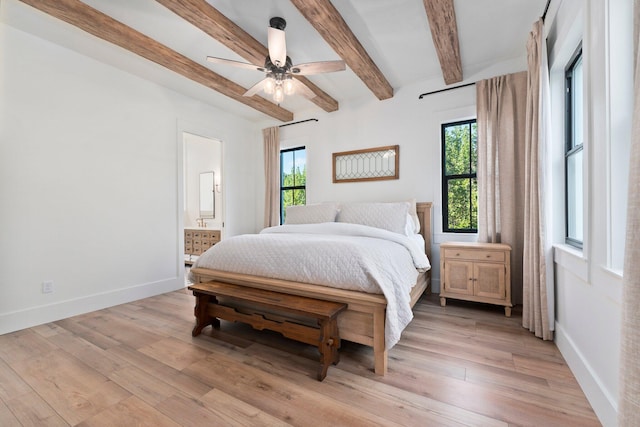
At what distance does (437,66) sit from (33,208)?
4.38 meters

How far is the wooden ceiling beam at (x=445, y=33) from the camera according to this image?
2.05 m

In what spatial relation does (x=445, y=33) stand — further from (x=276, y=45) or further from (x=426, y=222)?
(x=426, y=222)

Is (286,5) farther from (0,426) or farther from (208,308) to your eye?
(0,426)

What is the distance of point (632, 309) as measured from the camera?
0.64m

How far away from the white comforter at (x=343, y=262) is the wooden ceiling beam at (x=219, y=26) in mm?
1758

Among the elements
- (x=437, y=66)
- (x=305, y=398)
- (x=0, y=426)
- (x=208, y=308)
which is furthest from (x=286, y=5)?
(x=0, y=426)

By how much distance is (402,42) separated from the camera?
274 centimetres

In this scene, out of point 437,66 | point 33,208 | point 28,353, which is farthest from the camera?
point 437,66

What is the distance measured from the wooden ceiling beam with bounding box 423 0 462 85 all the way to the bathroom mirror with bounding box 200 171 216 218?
4831 mm

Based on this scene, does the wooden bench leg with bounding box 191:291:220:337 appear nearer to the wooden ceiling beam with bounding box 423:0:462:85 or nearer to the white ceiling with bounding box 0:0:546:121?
the white ceiling with bounding box 0:0:546:121

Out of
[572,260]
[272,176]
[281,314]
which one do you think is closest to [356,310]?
[281,314]

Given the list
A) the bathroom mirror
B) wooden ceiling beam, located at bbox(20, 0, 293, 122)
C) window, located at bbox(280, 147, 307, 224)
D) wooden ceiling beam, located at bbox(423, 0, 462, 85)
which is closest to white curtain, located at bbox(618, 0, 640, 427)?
wooden ceiling beam, located at bbox(423, 0, 462, 85)

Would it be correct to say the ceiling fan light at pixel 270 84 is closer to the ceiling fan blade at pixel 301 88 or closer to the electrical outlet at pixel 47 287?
Answer: the ceiling fan blade at pixel 301 88

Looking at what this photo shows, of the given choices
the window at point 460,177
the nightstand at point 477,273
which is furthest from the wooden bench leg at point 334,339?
the window at point 460,177
